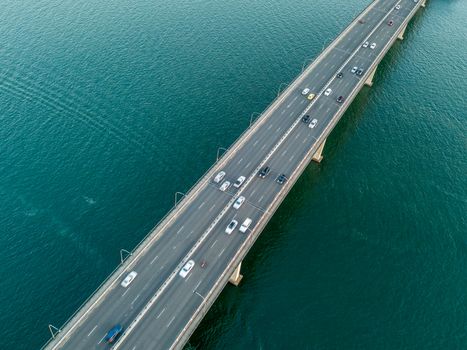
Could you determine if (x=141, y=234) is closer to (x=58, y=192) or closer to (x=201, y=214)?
(x=201, y=214)

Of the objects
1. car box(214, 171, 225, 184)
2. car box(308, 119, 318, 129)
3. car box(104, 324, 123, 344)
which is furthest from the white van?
car box(308, 119, 318, 129)

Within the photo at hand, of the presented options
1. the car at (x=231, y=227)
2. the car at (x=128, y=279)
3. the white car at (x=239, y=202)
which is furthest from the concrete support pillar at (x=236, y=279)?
the car at (x=128, y=279)

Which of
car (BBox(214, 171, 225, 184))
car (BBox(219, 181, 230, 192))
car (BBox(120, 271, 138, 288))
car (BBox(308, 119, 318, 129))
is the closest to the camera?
car (BBox(120, 271, 138, 288))

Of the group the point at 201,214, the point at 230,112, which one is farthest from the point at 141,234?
the point at 230,112

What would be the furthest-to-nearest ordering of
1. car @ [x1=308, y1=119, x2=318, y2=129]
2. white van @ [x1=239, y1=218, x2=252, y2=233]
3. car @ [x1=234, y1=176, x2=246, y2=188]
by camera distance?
car @ [x1=308, y1=119, x2=318, y2=129] < car @ [x1=234, y1=176, x2=246, y2=188] < white van @ [x1=239, y1=218, x2=252, y2=233]

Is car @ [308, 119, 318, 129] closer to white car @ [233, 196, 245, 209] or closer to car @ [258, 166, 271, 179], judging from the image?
car @ [258, 166, 271, 179]

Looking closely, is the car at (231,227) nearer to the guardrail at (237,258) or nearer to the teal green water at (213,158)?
the guardrail at (237,258)
